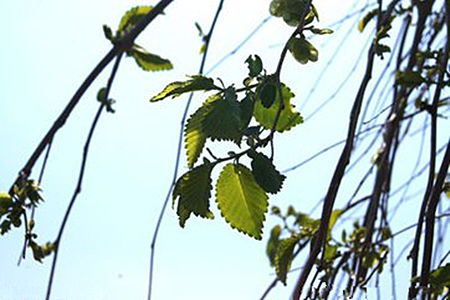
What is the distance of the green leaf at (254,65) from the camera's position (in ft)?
1.37

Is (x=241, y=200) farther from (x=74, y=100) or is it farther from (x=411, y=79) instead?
(x=74, y=100)

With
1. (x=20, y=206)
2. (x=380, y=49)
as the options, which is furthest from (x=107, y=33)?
(x=380, y=49)

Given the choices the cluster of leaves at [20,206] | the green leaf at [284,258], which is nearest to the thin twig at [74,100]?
the cluster of leaves at [20,206]

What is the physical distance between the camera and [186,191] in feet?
1.39

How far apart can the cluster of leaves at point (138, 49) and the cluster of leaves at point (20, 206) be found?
0.81 ft

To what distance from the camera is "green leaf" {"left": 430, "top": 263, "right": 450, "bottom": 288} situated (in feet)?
1.88

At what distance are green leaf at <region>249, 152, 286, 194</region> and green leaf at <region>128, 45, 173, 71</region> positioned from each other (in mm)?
592

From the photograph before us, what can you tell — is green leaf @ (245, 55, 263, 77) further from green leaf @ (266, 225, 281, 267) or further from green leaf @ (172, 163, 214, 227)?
green leaf @ (266, 225, 281, 267)

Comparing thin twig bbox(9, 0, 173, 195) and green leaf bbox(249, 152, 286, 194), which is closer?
green leaf bbox(249, 152, 286, 194)

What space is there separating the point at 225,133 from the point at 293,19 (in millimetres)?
106

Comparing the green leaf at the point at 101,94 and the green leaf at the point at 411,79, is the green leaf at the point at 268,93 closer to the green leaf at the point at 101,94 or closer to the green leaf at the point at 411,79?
the green leaf at the point at 411,79

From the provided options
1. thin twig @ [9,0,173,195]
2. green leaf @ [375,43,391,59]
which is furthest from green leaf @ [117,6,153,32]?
green leaf @ [375,43,391,59]

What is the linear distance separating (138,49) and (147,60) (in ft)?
0.06

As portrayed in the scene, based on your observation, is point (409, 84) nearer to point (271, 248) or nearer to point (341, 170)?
point (341, 170)
